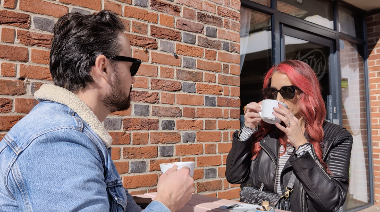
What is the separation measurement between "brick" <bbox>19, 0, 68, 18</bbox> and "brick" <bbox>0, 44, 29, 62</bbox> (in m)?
0.25

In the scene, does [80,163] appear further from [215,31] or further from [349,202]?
[349,202]

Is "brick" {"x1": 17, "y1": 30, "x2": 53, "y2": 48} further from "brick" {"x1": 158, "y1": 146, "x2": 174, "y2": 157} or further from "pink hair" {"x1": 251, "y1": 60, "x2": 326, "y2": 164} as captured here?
"pink hair" {"x1": 251, "y1": 60, "x2": 326, "y2": 164}

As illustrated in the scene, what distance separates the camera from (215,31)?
299 cm

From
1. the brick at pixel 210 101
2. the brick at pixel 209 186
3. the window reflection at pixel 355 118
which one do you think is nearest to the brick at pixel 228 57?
the brick at pixel 210 101

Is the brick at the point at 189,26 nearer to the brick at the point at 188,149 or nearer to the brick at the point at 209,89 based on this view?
the brick at the point at 209,89

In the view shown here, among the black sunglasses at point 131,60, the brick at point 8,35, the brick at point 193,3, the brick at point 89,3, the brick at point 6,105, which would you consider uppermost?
the brick at point 193,3

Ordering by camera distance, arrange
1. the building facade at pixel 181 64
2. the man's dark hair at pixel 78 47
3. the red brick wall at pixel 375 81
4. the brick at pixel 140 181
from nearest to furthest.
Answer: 1. the man's dark hair at pixel 78 47
2. the building facade at pixel 181 64
3. the brick at pixel 140 181
4. the red brick wall at pixel 375 81

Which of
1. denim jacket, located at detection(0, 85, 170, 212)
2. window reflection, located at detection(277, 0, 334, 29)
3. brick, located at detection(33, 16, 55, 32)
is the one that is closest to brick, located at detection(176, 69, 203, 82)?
brick, located at detection(33, 16, 55, 32)

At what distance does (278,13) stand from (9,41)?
3.31m

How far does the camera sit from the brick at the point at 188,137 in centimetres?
269

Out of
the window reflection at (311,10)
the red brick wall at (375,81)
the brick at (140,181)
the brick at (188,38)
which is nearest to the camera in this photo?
the brick at (140,181)

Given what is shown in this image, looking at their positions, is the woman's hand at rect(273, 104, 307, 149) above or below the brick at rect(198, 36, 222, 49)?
below

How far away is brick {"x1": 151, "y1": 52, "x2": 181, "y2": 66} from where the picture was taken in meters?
2.53

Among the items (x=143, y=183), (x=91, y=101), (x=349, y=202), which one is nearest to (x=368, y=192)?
(x=349, y=202)
